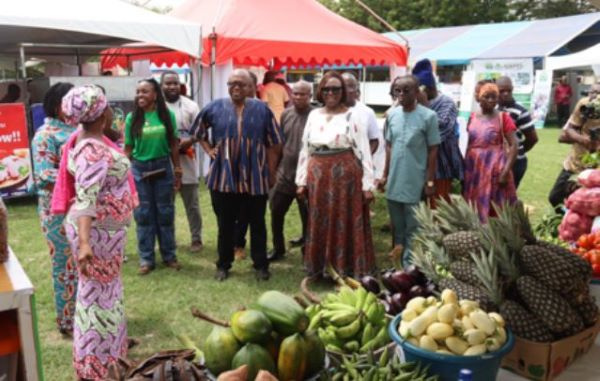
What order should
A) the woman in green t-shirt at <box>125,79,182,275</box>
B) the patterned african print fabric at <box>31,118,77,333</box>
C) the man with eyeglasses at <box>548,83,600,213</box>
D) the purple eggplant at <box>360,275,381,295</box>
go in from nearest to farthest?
1. the purple eggplant at <box>360,275,381,295</box>
2. the patterned african print fabric at <box>31,118,77,333</box>
3. the man with eyeglasses at <box>548,83,600,213</box>
4. the woman in green t-shirt at <box>125,79,182,275</box>

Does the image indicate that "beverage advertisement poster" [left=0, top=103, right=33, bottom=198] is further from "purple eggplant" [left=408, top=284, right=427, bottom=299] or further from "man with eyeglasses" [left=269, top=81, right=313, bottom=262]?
"purple eggplant" [left=408, top=284, right=427, bottom=299]

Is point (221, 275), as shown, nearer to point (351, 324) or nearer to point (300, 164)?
point (300, 164)

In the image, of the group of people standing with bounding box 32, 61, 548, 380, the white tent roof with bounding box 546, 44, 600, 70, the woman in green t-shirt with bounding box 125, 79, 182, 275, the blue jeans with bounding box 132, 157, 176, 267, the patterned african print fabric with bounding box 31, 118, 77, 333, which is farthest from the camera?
the white tent roof with bounding box 546, 44, 600, 70

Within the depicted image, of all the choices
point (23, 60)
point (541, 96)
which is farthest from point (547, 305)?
point (541, 96)

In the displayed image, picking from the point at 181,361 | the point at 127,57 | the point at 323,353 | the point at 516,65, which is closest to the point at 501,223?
the point at 323,353

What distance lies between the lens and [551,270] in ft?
7.88

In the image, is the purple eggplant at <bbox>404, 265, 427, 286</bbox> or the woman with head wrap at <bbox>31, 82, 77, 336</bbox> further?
the woman with head wrap at <bbox>31, 82, 77, 336</bbox>

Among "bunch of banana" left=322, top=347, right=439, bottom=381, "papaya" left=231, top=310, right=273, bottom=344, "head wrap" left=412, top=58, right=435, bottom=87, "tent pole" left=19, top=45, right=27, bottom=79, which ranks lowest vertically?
"bunch of banana" left=322, top=347, right=439, bottom=381

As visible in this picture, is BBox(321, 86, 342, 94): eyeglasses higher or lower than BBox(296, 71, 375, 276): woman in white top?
higher

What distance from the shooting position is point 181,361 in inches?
72.9

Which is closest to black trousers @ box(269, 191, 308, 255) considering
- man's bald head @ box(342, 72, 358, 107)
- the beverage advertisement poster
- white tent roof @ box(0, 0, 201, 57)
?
man's bald head @ box(342, 72, 358, 107)

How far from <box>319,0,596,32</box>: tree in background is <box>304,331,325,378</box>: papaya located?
35.3 metres

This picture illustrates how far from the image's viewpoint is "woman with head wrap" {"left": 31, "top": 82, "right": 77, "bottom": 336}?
12.5ft

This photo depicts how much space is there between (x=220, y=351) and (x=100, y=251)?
1.62m
